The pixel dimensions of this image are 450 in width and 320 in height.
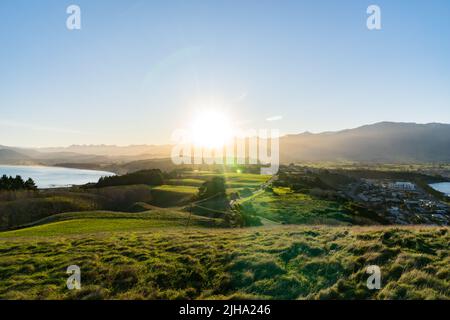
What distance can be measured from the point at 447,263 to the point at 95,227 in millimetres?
33186

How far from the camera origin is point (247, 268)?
39.2 feet

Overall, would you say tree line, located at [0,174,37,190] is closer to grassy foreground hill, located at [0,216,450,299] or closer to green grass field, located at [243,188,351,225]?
green grass field, located at [243,188,351,225]

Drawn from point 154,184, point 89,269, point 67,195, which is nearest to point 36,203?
point 67,195

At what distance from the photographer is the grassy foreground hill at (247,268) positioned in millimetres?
9570

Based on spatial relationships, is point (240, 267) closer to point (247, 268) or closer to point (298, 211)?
point (247, 268)

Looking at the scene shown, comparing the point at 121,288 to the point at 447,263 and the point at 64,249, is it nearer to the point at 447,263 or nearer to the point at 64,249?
the point at 64,249

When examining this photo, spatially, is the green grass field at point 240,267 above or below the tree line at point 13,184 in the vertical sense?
above
